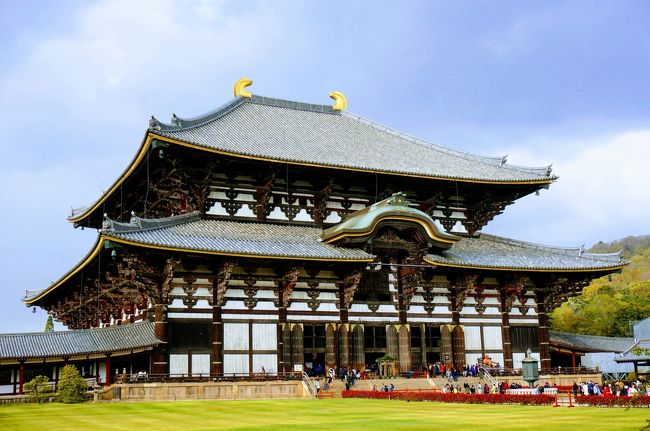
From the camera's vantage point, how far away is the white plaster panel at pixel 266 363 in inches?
1615

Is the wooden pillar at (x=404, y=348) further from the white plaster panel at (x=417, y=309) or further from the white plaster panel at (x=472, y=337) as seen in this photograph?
the white plaster panel at (x=472, y=337)

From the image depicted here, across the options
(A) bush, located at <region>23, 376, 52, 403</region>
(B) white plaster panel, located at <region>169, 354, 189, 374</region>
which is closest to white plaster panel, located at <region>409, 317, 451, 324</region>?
(B) white plaster panel, located at <region>169, 354, 189, 374</region>

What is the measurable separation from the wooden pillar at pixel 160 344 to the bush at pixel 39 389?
5.62m

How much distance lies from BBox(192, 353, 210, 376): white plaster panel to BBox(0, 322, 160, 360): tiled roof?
8.36 feet

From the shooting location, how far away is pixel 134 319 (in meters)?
44.8

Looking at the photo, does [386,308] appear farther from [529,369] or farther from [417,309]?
[529,369]

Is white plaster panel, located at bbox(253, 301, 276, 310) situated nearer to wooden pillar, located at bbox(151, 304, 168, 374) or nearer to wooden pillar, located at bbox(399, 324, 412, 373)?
wooden pillar, located at bbox(151, 304, 168, 374)

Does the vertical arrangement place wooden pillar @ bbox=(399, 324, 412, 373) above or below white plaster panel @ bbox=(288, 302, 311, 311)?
below

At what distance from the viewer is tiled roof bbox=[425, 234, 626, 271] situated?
45.8 meters

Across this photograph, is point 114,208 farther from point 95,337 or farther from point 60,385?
point 60,385

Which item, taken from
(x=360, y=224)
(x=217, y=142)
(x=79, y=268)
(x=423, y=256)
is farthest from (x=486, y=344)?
(x=79, y=268)

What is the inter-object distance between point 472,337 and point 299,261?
Answer: 1357 cm

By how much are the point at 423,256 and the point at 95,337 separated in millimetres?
19375

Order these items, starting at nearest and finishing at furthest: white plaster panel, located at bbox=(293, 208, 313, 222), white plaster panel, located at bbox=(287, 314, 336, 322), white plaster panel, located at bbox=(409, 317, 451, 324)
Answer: white plaster panel, located at bbox=(287, 314, 336, 322)
white plaster panel, located at bbox=(409, 317, 451, 324)
white plaster panel, located at bbox=(293, 208, 313, 222)
